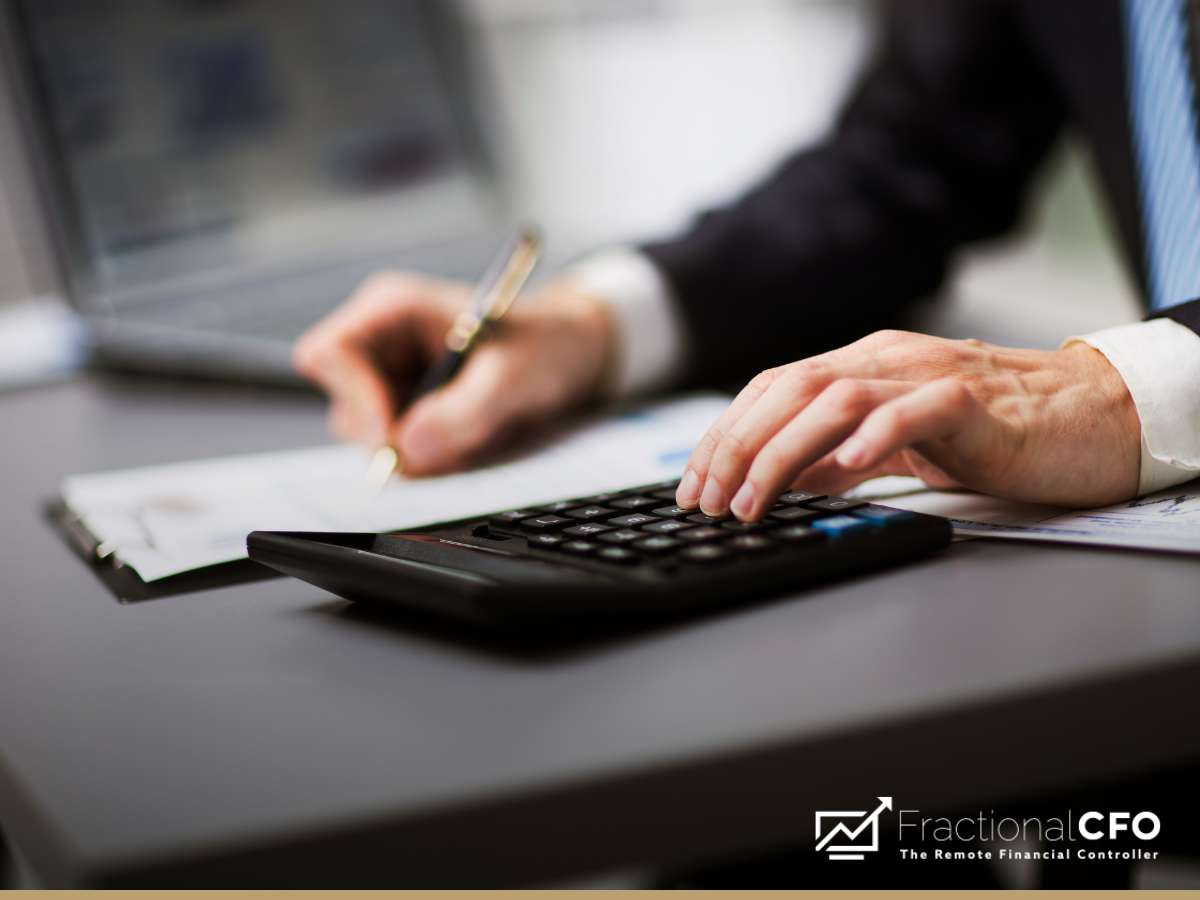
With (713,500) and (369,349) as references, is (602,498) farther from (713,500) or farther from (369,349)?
(369,349)

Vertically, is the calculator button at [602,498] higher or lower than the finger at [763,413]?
lower

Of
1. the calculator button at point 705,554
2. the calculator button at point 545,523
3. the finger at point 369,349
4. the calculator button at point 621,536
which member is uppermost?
the finger at point 369,349

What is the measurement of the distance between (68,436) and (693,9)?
48.9 inches

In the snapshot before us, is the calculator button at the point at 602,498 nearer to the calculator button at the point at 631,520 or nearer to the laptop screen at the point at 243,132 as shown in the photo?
the calculator button at the point at 631,520

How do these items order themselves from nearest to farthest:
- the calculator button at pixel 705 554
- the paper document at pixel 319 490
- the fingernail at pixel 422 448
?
the calculator button at pixel 705 554 → the paper document at pixel 319 490 → the fingernail at pixel 422 448

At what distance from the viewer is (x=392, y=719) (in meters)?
0.30

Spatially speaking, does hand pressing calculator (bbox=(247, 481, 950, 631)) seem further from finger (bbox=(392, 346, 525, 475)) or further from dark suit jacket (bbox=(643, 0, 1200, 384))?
dark suit jacket (bbox=(643, 0, 1200, 384))

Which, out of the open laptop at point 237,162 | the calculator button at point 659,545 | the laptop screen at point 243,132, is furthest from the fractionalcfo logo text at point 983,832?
the laptop screen at point 243,132

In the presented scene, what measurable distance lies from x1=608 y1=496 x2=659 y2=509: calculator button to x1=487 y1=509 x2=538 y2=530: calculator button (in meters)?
0.03

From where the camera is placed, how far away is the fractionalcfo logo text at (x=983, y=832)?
0.93 ft

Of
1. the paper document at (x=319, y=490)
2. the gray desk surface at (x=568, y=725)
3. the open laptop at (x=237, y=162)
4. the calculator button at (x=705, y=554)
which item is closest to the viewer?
the gray desk surface at (x=568, y=725)

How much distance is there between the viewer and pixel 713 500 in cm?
42

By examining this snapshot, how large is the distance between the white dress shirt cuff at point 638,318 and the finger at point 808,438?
1.18 ft

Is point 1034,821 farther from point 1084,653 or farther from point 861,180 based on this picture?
point 861,180
